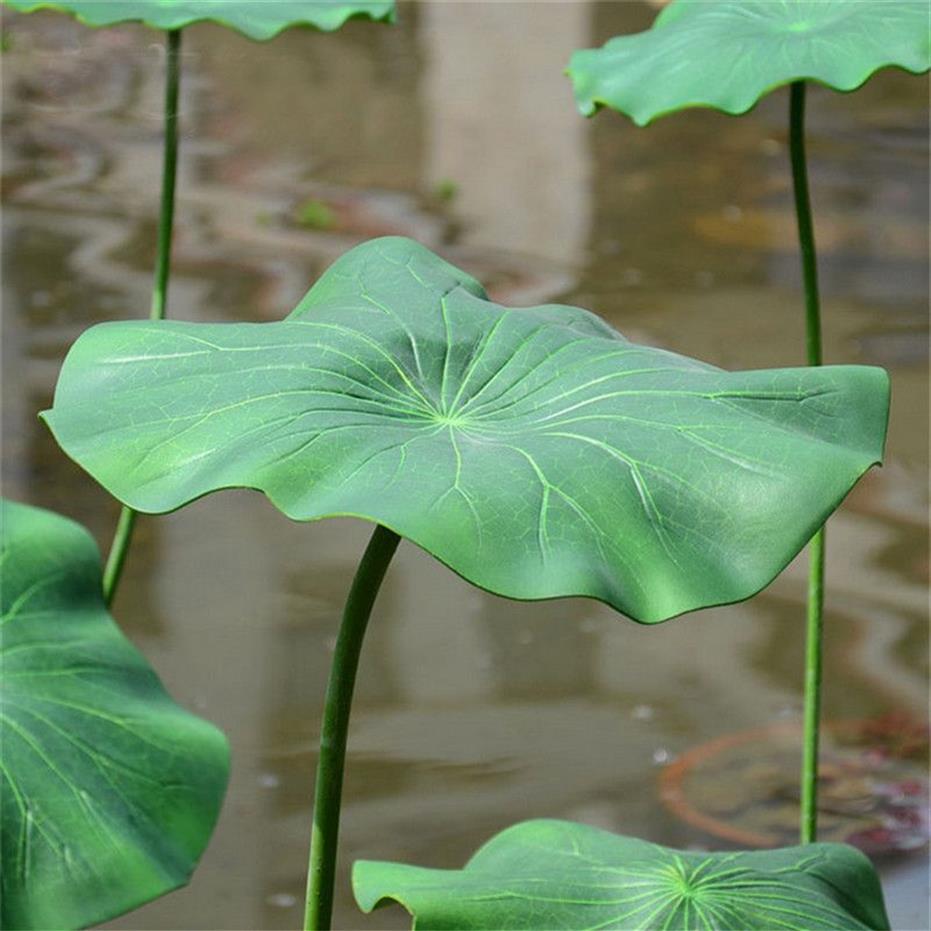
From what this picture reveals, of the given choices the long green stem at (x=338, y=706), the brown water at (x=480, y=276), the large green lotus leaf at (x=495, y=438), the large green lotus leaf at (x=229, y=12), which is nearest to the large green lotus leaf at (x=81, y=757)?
the long green stem at (x=338, y=706)

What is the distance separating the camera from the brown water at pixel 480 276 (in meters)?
2.34

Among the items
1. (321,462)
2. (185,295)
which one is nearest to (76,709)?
(321,462)

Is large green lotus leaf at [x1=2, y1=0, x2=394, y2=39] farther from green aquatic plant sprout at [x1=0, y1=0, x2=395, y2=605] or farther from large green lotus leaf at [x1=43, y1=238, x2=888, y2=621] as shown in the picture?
large green lotus leaf at [x1=43, y1=238, x2=888, y2=621]

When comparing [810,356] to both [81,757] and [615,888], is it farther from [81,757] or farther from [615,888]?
[81,757]

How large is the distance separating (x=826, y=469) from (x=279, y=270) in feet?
11.5

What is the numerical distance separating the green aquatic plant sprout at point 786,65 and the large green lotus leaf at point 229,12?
19 cm

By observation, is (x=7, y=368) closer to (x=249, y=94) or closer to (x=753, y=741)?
(x=753, y=741)

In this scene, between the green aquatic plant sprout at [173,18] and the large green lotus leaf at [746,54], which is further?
the green aquatic plant sprout at [173,18]

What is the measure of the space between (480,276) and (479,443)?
344 centimetres

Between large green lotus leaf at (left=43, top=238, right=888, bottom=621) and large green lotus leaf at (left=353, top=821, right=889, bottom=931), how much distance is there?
298 millimetres

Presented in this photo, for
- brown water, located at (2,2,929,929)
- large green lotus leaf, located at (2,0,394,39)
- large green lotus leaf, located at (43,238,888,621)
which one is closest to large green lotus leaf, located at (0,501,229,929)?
large green lotus leaf, located at (43,238,888,621)

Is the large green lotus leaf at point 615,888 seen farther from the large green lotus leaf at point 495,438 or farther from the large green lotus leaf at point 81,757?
the large green lotus leaf at point 495,438

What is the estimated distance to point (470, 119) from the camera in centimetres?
591

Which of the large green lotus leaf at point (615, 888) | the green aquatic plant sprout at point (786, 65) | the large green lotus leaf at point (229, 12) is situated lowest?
the large green lotus leaf at point (615, 888)
